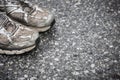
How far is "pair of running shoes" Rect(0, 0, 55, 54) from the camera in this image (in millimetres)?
2885

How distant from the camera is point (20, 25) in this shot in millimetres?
3010

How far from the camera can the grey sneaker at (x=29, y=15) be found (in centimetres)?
312

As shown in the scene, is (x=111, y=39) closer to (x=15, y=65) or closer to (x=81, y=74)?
(x=81, y=74)

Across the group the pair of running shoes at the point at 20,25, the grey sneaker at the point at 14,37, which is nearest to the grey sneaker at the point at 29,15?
the pair of running shoes at the point at 20,25

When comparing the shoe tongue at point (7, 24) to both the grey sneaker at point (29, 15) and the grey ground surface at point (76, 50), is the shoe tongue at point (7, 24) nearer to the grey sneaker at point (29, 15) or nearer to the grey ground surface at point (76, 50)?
the grey sneaker at point (29, 15)

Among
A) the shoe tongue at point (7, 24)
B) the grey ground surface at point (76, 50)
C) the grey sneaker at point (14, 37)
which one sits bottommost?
the grey ground surface at point (76, 50)

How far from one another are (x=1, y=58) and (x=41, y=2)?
4.13ft

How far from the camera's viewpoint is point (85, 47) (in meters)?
3.09

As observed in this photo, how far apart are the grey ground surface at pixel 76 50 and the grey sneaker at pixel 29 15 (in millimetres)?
206

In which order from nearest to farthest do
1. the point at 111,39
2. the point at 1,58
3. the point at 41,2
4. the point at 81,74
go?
the point at 81,74
the point at 1,58
the point at 111,39
the point at 41,2

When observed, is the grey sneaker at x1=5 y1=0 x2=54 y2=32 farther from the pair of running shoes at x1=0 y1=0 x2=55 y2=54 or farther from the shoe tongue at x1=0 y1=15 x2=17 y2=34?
the shoe tongue at x1=0 y1=15 x2=17 y2=34

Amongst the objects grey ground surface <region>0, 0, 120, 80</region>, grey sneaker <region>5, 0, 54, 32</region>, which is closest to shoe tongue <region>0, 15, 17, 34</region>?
grey sneaker <region>5, 0, 54, 32</region>

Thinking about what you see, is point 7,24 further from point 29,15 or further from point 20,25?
point 29,15

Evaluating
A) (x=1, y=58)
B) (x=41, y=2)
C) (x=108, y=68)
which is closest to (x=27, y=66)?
(x=1, y=58)
